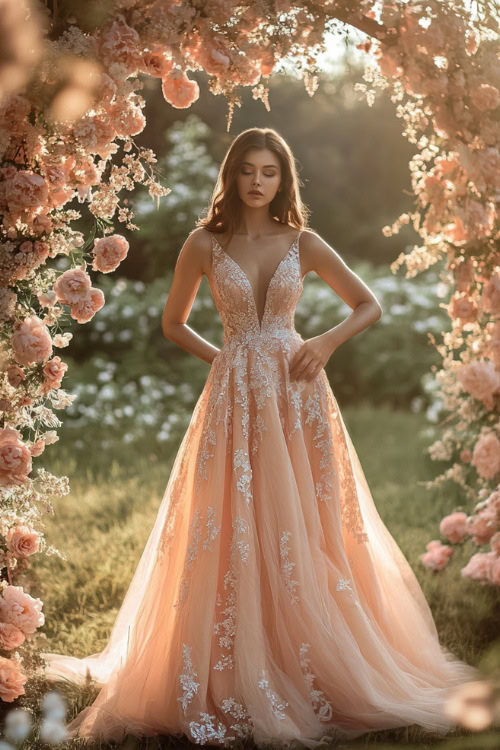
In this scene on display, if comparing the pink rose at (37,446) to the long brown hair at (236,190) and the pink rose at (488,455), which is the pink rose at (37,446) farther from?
the pink rose at (488,455)

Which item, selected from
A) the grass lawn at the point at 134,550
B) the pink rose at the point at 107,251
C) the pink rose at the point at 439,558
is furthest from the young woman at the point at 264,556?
the pink rose at the point at 439,558

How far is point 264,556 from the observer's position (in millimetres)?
3312

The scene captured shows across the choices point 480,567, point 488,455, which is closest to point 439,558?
point 480,567

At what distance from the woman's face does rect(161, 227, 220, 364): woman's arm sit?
244 millimetres

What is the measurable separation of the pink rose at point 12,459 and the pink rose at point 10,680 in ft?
2.18

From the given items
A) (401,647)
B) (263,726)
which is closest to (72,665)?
(263,726)

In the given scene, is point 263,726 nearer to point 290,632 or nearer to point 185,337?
point 290,632

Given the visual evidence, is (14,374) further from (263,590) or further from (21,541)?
(263,590)

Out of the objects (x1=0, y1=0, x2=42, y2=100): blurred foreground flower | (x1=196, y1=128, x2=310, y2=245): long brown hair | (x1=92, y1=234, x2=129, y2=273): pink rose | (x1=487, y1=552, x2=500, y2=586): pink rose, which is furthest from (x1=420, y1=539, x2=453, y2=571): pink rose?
(x1=0, y1=0, x2=42, y2=100): blurred foreground flower

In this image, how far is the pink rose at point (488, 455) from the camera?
395 centimetres

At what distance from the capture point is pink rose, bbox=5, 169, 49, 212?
9.96 ft

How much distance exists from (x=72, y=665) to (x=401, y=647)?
1.40m

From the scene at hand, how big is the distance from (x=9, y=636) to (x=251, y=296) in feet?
5.04

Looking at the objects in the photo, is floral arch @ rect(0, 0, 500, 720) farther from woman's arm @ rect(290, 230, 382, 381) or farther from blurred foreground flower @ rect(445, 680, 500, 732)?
blurred foreground flower @ rect(445, 680, 500, 732)
